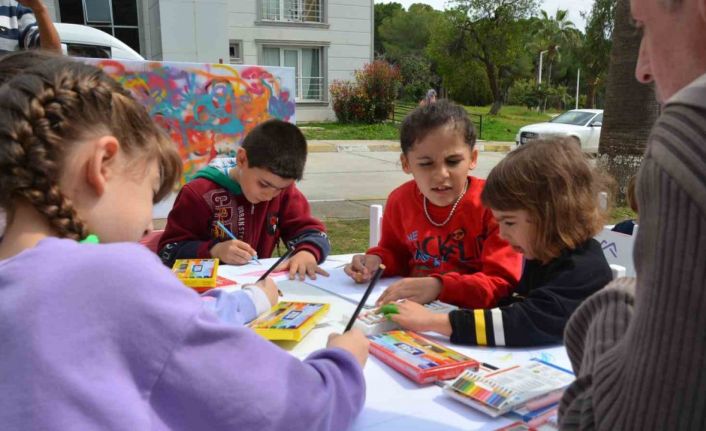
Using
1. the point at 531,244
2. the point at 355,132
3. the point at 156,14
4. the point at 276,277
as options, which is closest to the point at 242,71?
the point at 276,277

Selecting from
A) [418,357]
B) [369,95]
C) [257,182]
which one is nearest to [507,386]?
[418,357]

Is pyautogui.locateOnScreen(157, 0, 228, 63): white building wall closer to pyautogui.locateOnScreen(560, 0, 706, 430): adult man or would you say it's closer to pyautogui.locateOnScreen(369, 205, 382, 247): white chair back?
pyautogui.locateOnScreen(369, 205, 382, 247): white chair back

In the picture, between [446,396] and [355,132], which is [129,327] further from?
[355,132]

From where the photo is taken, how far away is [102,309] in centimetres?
66

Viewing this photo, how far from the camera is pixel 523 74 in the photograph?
129 ft

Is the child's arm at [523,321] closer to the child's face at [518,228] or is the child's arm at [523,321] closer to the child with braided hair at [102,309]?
the child's face at [518,228]

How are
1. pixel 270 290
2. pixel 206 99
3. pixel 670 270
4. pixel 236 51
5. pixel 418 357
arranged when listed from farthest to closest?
pixel 236 51 < pixel 206 99 < pixel 270 290 < pixel 418 357 < pixel 670 270

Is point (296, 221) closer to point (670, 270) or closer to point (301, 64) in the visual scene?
point (670, 270)

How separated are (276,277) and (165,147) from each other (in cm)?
106

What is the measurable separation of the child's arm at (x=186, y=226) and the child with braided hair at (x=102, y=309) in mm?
1413

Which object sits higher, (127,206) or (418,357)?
(127,206)

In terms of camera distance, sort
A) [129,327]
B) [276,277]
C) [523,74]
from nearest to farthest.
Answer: [129,327]
[276,277]
[523,74]

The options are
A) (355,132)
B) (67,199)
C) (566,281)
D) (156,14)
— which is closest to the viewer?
(67,199)

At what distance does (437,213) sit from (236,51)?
15924mm
